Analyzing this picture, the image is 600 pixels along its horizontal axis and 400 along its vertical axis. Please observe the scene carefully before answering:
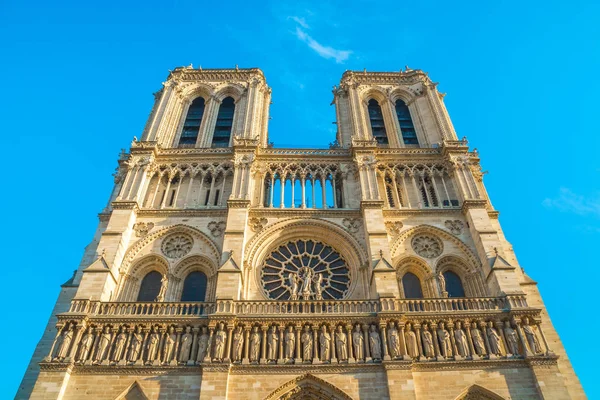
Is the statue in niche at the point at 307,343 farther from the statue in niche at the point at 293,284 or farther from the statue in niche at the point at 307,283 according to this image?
the statue in niche at the point at 293,284

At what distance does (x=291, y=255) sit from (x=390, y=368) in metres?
6.99

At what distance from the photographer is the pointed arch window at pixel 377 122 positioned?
86.6ft

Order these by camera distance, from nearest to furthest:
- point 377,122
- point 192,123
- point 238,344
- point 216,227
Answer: point 238,344
point 216,227
point 192,123
point 377,122

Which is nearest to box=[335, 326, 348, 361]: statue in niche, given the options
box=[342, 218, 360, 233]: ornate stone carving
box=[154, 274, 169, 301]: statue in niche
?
box=[342, 218, 360, 233]: ornate stone carving

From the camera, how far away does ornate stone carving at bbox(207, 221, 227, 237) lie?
773 inches

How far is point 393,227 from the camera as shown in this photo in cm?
2009

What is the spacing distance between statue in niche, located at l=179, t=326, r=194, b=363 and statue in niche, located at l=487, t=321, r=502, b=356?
1016 centimetres

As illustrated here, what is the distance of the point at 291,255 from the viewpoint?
19797 mm

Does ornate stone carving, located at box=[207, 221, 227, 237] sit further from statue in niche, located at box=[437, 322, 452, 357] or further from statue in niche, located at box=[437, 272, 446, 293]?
statue in niche, located at box=[437, 322, 452, 357]

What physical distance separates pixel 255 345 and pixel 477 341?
7.55 m

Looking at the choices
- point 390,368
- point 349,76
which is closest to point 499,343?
point 390,368

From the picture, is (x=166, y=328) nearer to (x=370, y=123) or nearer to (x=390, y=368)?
(x=390, y=368)

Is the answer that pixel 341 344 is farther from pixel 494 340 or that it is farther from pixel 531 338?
pixel 531 338

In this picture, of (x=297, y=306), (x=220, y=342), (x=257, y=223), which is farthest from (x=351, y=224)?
(x=220, y=342)
